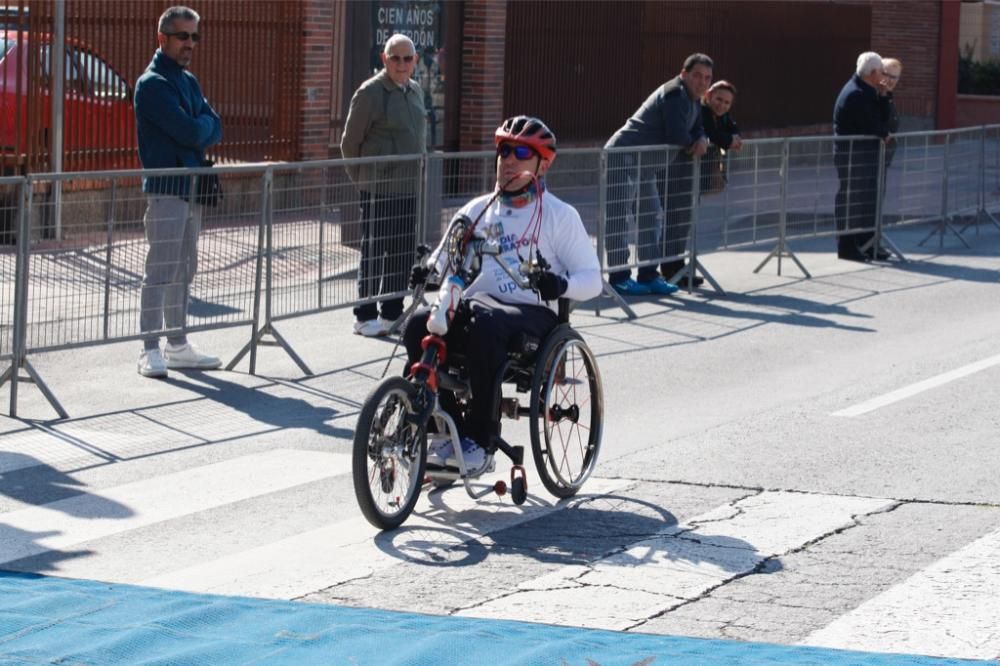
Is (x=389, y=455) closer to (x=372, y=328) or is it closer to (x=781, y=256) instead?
(x=372, y=328)

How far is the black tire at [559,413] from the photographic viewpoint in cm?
758

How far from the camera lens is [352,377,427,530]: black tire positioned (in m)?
6.99

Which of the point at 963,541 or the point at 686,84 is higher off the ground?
the point at 686,84

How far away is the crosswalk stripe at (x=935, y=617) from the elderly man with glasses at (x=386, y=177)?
5.93 meters

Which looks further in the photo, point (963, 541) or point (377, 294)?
point (377, 294)

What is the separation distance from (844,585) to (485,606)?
136 cm

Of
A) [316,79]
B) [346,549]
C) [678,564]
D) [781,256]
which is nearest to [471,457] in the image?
[346,549]

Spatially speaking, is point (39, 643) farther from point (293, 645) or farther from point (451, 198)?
point (451, 198)

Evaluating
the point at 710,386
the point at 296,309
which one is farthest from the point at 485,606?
the point at 296,309

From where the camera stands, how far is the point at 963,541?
7.17 metres

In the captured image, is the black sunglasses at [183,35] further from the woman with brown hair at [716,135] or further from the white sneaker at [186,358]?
the woman with brown hair at [716,135]

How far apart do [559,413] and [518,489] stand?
17.4 inches

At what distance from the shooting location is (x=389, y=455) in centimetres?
720

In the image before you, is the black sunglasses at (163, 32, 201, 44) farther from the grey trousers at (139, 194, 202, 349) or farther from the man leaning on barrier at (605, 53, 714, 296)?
the man leaning on barrier at (605, 53, 714, 296)
